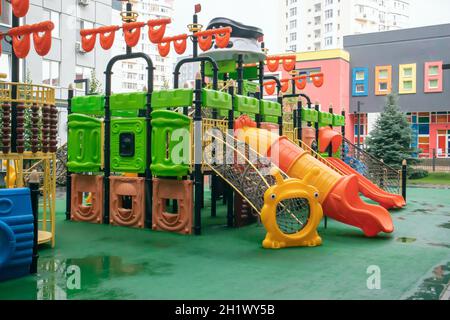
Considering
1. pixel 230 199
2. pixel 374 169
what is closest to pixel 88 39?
pixel 230 199

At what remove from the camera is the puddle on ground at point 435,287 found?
652 centimetres

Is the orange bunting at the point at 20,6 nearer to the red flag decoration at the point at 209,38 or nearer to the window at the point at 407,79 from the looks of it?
the red flag decoration at the point at 209,38

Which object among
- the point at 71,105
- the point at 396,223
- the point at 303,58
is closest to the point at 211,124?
the point at 71,105

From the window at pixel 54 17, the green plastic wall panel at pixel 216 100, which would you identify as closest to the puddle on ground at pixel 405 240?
the green plastic wall panel at pixel 216 100

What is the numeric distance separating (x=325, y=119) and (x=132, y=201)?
9.55m

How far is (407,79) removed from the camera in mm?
38844

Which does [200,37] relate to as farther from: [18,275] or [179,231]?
[18,275]

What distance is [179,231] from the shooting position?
452 inches

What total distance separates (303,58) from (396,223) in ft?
99.7

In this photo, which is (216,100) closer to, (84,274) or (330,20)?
(84,274)

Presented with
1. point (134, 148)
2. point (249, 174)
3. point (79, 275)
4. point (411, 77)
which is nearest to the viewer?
point (79, 275)

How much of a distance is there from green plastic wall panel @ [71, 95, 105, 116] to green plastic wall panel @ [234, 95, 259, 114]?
365cm

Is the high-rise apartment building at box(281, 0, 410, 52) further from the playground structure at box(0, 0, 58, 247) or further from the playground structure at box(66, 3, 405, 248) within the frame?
the playground structure at box(0, 0, 58, 247)

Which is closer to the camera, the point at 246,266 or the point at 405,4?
the point at 246,266
